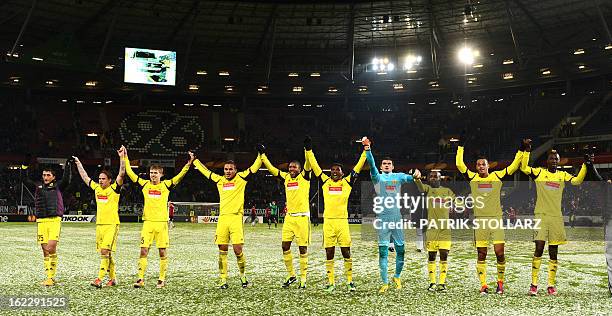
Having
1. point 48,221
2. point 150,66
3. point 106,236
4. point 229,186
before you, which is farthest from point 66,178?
point 150,66

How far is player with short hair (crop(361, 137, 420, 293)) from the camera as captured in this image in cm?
1121

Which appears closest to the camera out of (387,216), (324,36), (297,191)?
(387,216)

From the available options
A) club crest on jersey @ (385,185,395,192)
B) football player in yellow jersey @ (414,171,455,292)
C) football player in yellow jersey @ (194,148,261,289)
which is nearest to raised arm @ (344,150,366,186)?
club crest on jersey @ (385,185,395,192)

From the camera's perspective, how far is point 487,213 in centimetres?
1092

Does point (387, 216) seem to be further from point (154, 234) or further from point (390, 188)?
point (154, 234)

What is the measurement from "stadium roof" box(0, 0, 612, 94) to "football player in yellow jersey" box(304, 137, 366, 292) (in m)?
30.2

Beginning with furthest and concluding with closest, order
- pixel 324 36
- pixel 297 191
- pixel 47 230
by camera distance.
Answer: pixel 324 36 → pixel 297 191 → pixel 47 230

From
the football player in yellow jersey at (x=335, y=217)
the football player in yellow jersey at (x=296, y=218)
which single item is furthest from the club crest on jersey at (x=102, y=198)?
the football player in yellow jersey at (x=335, y=217)

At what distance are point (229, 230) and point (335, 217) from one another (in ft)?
7.46

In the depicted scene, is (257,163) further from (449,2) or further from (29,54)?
(29,54)

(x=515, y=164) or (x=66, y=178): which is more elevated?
(x=515, y=164)

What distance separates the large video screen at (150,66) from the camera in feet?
142

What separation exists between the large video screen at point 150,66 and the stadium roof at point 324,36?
1.74m

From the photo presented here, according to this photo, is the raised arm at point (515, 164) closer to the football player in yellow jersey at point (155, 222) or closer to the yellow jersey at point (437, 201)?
the yellow jersey at point (437, 201)
